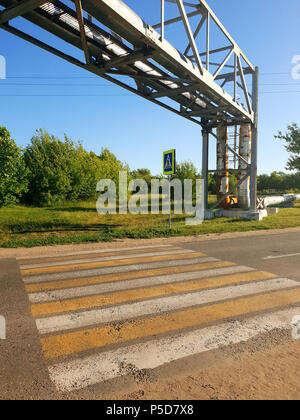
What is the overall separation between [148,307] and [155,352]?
1236 mm

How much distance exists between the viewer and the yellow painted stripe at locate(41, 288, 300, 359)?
3285mm

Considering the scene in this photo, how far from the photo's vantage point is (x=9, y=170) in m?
25.4

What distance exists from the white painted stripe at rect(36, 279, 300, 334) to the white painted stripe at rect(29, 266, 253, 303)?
753 mm

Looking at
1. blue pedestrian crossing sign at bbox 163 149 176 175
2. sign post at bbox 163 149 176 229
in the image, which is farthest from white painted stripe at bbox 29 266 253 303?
blue pedestrian crossing sign at bbox 163 149 176 175

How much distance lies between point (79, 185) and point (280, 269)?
27429mm

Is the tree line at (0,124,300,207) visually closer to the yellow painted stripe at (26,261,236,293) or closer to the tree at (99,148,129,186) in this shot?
the tree at (99,148,129,186)

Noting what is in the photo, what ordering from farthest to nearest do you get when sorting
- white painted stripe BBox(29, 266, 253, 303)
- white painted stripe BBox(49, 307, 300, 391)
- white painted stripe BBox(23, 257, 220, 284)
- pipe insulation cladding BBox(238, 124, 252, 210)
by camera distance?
1. pipe insulation cladding BBox(238, 124, 252, 210)
2. white painted stripe BBox(23, 257, 220, 284)
3. white painted stripe BBox(29, 266, 253, 303)
4. white painted stripe BBox(49, 307, 300, 391)

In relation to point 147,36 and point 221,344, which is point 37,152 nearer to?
point 147,36

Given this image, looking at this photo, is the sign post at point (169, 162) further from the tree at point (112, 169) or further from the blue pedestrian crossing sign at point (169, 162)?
the tree at point (112, 169)

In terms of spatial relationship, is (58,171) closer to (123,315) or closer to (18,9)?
(18,9)

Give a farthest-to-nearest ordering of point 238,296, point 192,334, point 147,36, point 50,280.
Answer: point 147,36, point 50,280, point 238,296, point 192,334

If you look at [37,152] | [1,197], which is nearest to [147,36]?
[1,197]

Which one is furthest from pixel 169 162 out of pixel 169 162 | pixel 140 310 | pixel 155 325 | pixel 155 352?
pixel 155 352
